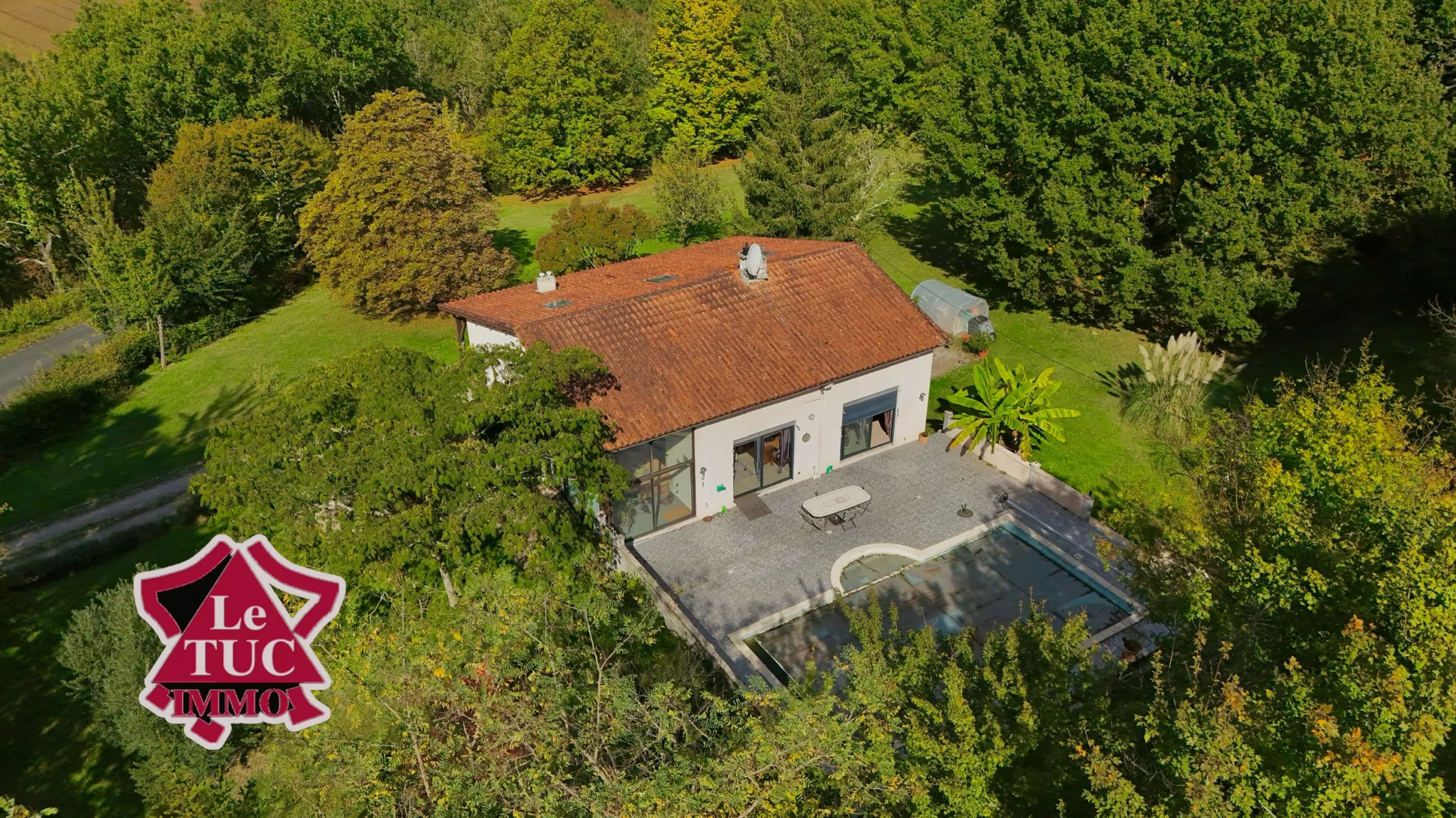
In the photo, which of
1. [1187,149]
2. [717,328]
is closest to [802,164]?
[1187,149]

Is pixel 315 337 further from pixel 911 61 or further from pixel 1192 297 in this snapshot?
pixel 911 61

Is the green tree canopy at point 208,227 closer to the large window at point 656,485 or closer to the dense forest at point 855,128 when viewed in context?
the dense forest at point 855,128

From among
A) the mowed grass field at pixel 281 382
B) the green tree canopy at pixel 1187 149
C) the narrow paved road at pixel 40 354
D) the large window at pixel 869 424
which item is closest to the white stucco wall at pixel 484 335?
the large window at pixel 869 424

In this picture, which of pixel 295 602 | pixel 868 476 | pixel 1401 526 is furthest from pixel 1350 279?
pixel 295 602

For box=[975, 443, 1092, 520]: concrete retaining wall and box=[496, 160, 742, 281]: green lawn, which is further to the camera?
box=[496, 160, 742, 281]: green lawn

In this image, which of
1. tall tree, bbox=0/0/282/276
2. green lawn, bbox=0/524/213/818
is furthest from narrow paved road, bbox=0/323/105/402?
green lawn, bbox=0/524/213/818

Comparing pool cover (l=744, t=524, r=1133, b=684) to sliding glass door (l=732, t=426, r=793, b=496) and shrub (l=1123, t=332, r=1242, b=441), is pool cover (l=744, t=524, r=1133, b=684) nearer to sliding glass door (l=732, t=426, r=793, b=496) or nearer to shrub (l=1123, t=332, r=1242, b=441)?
sliding glass door (l=732, t=426, r=793, b=496)

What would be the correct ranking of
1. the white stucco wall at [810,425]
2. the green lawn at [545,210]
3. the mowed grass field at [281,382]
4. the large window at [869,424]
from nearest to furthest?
the white stucco wall at [810,425]
the large window at [869,424]
the mowed grass field at [281,382]
the green lawn at [545,210]
